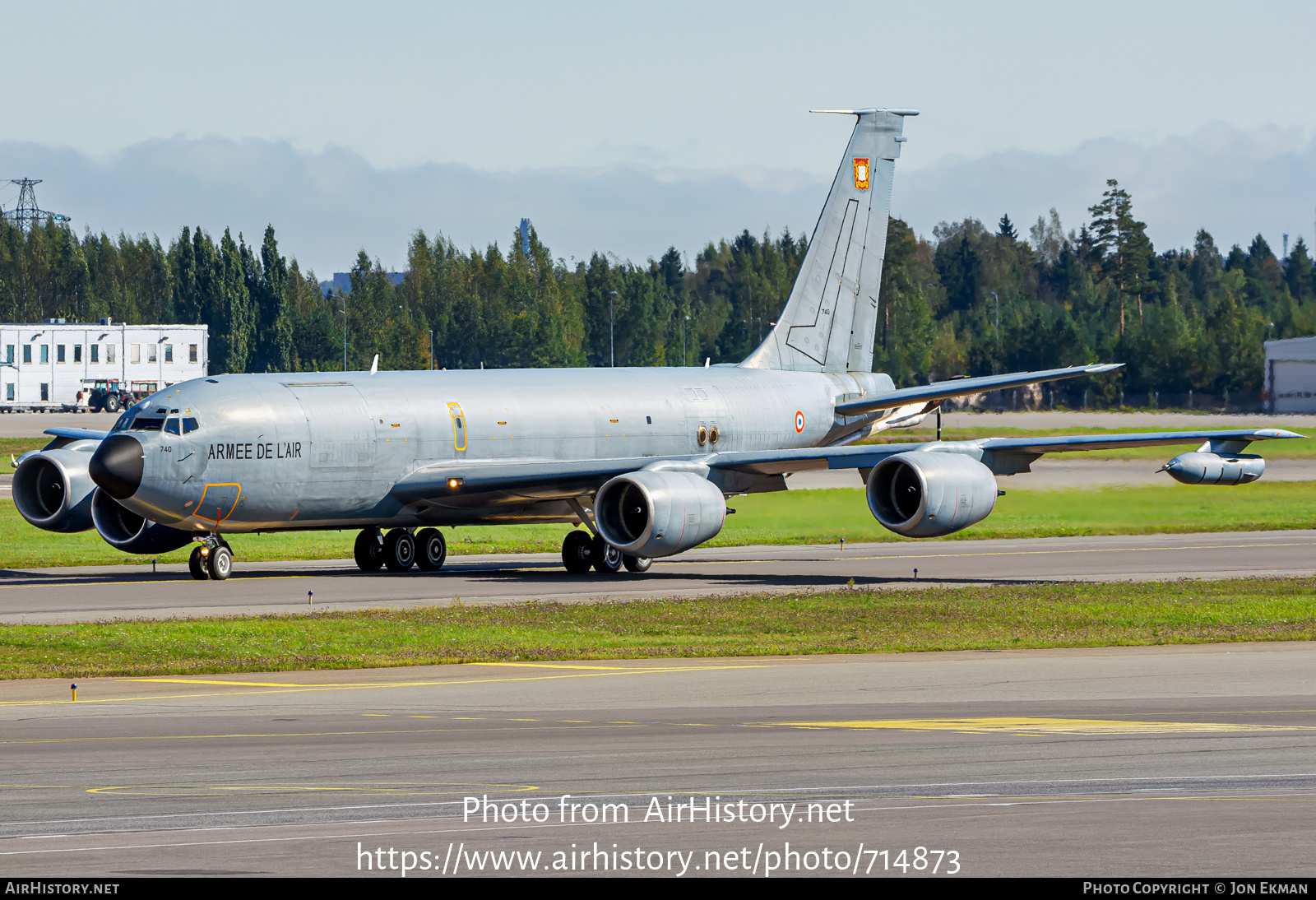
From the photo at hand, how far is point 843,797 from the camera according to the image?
12906mm

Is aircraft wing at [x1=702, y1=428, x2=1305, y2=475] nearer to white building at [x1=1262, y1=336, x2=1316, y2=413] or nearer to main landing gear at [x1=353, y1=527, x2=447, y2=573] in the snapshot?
main landing gear at [x1=353, y1=527, x2=447, y2=573]

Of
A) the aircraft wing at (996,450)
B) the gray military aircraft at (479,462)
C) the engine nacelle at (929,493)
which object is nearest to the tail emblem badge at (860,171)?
the gray military aircraft at (479,462)

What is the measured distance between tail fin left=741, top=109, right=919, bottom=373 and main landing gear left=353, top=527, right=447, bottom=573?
1142 cm

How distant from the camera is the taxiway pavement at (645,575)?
31391 millimetres

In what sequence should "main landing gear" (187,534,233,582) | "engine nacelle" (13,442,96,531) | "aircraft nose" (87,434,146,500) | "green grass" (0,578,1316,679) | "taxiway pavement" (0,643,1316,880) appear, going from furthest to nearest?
"engine nacelle" (13,442,96,531) < "main landing gear" (187,534,233,582) < "aircraft nose" (87,434,146,500) < "green grass" (0,578,1316,679) < "taxiway pavement" (0,643,1316,880)

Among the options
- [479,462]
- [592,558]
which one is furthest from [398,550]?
[592,558]

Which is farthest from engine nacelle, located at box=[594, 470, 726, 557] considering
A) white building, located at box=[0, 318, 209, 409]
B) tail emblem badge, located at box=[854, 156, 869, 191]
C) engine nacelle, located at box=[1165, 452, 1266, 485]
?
white building, located at box=[0, 318, 209, 409]

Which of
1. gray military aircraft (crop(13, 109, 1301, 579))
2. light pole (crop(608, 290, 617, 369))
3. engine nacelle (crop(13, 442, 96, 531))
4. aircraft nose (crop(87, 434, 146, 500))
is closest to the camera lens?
aircraft nose (crop(87, 434, 146, 500))

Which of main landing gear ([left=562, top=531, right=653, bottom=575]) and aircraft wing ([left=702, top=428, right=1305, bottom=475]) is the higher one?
aircraft wing ([left=702, top=428, right=1305, bottom=475])

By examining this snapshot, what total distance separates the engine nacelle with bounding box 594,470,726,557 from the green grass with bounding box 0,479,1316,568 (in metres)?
7.04

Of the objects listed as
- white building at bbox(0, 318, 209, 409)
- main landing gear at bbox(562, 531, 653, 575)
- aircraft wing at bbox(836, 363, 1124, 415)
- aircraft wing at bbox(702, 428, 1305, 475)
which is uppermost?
white building at bbox(0, 318, 209, 409)

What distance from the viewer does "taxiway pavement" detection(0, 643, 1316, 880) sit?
36.1 ft

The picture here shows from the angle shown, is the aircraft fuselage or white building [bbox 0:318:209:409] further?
white building [bbox 0:318:209:409]

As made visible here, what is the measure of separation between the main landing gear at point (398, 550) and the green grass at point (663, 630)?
8764 millimetres
